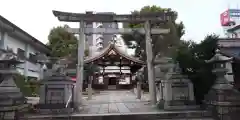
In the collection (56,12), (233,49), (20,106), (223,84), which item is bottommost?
(20,106)

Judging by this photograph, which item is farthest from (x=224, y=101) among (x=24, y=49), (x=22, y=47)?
(x=24, y=49)

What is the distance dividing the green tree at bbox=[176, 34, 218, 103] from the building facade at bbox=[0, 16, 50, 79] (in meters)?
9.85

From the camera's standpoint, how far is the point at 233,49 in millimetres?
12742

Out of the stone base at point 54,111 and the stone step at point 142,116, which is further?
the stone base at point 54,111

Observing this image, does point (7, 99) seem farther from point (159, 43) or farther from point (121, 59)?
point (121, 59)

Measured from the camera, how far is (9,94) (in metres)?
6.14

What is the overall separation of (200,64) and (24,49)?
15.9 metres

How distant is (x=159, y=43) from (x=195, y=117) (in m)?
13.9

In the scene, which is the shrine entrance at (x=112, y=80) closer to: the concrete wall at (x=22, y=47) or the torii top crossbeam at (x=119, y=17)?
the concrete wall at (x=22, y=47)

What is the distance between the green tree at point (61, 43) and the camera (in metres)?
24.7

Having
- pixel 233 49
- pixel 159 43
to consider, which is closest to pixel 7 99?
pixel 233 49

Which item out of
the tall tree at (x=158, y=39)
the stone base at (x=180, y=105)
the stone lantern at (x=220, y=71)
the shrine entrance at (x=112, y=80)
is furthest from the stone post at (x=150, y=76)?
the shrine entrance at (x=112, y=80)

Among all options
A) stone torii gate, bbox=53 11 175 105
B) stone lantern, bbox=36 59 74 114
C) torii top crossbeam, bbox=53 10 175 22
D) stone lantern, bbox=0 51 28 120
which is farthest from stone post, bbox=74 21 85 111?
stone lantern, bbox=0 51 28 120

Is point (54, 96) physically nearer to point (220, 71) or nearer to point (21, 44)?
point (220, 71)
